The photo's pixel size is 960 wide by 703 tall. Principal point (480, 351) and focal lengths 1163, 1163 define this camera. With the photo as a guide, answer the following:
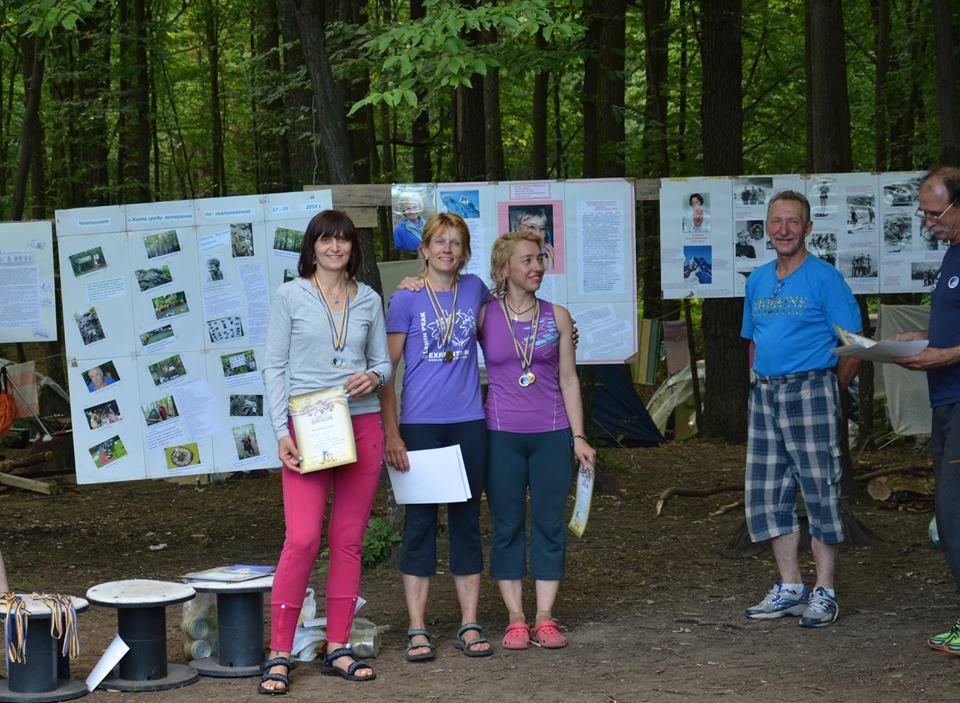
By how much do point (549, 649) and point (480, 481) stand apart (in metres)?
0.81

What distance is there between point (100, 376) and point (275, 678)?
2676 mm

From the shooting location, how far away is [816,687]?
4.52 metres

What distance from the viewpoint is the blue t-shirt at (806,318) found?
17.3ft

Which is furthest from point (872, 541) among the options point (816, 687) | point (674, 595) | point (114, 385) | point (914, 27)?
point (914, 27)

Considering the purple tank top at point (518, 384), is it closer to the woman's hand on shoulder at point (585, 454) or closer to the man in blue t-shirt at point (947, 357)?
the woman's hand on shoulder at point (585, 454)

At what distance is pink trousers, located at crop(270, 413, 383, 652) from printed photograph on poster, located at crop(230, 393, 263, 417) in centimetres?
198

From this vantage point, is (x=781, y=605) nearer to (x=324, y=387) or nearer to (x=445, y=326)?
(x=445, y=326)

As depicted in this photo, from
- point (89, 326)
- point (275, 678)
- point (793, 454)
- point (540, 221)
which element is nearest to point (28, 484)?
point (89, 326)

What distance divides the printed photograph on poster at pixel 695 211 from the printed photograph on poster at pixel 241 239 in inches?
106

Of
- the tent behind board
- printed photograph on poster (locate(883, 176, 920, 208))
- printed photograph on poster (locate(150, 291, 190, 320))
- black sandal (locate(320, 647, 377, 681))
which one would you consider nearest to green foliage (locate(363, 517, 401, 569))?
printed photograph on poster (locate(150, 291, 190, 320))

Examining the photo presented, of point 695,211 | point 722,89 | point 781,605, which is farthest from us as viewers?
point 722,89

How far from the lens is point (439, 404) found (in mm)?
4941

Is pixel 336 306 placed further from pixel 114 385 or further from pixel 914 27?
pixel 914 27

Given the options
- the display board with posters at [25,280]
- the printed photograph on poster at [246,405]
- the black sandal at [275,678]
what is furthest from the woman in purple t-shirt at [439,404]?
the display board with posters at [25,280]
